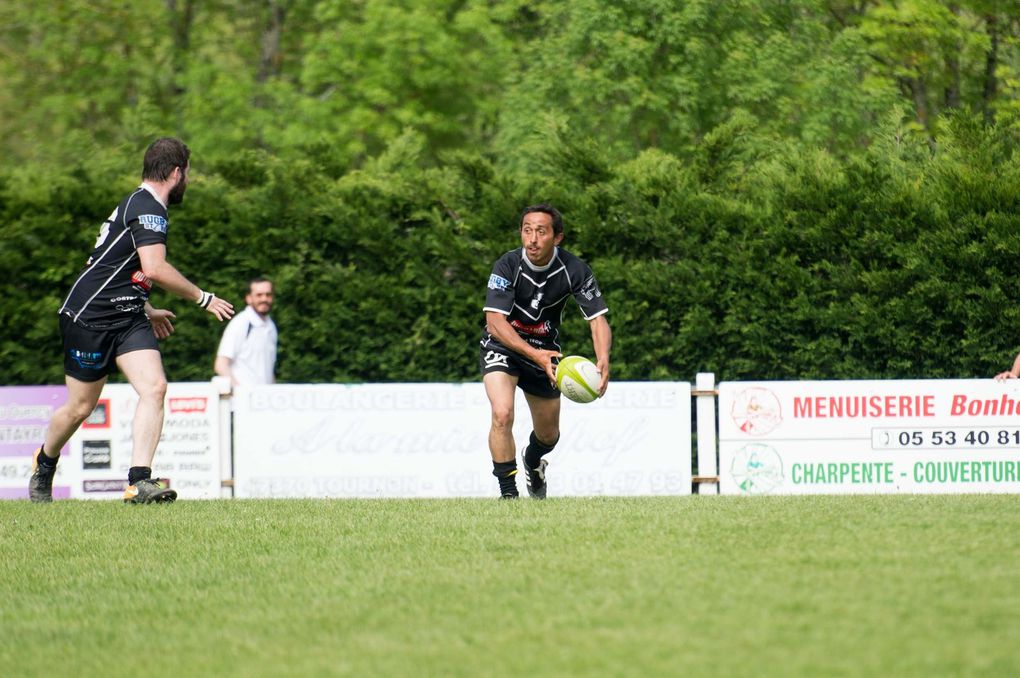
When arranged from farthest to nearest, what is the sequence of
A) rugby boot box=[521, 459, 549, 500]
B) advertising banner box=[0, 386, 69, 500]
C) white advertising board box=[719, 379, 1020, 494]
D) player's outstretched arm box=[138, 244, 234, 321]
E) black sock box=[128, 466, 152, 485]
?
advertising banner box=[0, 386, 69, 500] → white advertising board box=[719, 379, 1020, 494] → rugby boot box=[521, 459, 549, 500] → black sock box=[128, 466, 152, 485] → player's outstretched arm box=[138, 244, 234, 321]

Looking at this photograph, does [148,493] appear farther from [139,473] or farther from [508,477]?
[508,477]

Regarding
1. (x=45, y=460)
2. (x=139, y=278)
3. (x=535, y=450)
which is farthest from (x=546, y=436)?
(x=45, y=460)

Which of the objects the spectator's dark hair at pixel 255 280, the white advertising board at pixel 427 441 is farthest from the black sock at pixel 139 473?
the spectator's dark hair at pixel 255 280

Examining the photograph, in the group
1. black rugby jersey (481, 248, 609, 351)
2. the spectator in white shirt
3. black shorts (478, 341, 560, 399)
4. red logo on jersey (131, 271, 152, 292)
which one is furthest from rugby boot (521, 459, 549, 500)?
the spectator in white shirt

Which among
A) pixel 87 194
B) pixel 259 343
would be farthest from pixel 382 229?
pixel 87 194

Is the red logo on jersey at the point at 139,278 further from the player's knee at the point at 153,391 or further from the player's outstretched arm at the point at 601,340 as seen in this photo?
the player's outstretched arm at the point at 601,340

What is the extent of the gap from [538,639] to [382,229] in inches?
369

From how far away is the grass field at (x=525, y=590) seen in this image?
4730mm

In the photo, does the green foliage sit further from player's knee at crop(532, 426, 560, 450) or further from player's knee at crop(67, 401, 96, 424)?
player's knee at crop(67, 401, 96, 424)

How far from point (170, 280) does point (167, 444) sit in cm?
512

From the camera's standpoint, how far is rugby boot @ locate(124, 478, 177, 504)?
28.8 ft

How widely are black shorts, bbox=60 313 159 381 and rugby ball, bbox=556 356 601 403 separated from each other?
2.81m

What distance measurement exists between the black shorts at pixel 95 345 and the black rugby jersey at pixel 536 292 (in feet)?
8.02

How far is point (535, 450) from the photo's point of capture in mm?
9828
